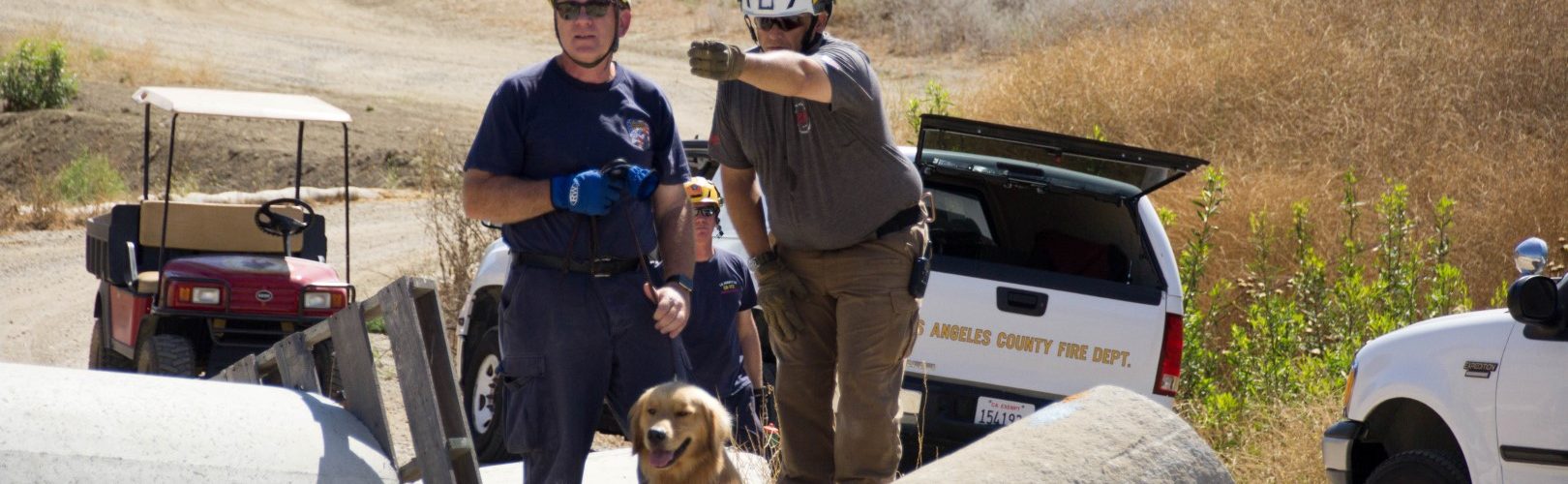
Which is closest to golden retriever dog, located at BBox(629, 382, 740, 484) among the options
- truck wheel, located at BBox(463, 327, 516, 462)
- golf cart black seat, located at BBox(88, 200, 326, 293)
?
truck wheel, located at BBox(463, 327, 516, 462)

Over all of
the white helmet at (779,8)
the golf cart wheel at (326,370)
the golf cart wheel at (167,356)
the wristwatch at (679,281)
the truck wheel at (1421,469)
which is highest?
the white helmet at (779,8)

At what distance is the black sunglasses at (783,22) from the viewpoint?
4512 millimetres

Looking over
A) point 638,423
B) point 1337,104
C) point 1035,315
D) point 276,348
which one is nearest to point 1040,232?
point 1035,315

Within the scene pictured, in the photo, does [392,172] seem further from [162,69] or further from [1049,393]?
[1049,393]

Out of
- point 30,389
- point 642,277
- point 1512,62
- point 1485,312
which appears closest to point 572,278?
point 642,277

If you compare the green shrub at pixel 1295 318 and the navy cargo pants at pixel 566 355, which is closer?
the navy cargo pants at pixel 566 355

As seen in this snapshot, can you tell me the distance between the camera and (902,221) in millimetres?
4605

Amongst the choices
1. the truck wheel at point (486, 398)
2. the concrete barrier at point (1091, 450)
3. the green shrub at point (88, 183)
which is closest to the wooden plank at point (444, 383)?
the concrete barrier at point (1091, 450)

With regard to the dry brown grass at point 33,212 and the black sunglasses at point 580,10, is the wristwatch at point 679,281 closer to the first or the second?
the black sunglasses at point 580,10

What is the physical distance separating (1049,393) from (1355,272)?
322cm

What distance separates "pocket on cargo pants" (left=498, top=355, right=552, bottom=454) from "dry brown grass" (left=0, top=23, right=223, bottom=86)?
2338 centimetres

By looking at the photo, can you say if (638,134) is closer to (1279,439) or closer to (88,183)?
(1279,439)

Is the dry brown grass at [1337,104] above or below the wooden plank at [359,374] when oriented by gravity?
above

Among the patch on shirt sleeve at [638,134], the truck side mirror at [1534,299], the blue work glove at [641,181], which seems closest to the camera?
the blue work glove at [641,181]
